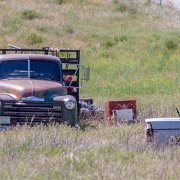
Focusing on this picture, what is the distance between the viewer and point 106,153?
34.8 feet

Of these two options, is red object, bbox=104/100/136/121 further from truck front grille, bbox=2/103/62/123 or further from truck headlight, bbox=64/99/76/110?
truck front grille, bbox=2/103/62/123

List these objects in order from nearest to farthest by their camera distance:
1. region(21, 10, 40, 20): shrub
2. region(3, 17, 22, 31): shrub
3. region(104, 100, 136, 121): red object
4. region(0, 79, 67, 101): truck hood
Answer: region(0, 79, 67, 101): truck hood → region(104, 100, 136, 121): red object → region(3, 17, 22, 31): shrub → region(21, 10, 40, 20): shrub

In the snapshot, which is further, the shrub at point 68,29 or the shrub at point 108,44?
the shrub at point 68,29

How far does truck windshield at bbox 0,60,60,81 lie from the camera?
1603 centimetres

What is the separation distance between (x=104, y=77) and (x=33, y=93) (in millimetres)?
12242

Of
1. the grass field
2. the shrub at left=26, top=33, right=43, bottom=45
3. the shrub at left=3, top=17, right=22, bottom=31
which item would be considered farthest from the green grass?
the shrub at left=3, top=17, right=22, bottom=31

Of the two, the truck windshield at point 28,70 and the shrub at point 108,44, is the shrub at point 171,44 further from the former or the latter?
the truck windshield at point 28,70

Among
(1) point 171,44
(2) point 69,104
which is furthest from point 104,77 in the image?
(2) point 69,104

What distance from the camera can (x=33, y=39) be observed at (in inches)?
1358

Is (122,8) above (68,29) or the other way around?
above

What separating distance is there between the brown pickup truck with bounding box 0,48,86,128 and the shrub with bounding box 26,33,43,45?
17.7 m

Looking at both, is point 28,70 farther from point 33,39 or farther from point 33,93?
point 33,39

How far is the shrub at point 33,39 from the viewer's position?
34375 millimetres

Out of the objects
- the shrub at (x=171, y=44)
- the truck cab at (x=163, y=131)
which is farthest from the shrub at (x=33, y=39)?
the truck cab at (x=163, y=131)
